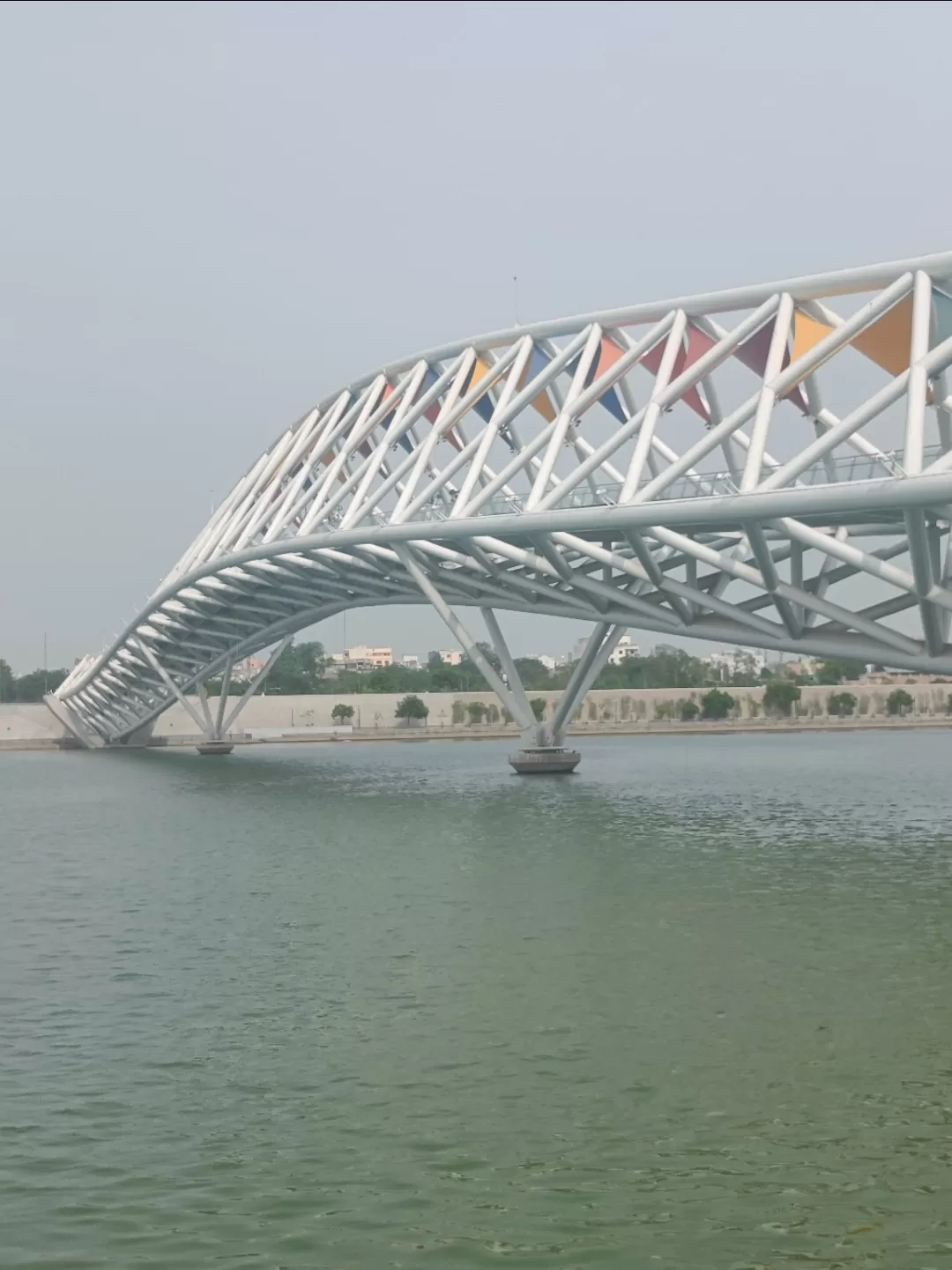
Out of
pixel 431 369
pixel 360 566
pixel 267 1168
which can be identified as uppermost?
pixel 431 369

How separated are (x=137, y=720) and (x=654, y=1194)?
92.8 metres

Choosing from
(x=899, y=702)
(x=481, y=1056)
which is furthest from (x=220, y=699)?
(x=481, y=1056)

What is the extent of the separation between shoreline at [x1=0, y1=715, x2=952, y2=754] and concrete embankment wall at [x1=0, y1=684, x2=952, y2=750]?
2.40 ft

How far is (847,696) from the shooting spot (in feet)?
447

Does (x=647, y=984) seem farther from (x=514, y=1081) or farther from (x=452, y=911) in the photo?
(x=452, y=911)

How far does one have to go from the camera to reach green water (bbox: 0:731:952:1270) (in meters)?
9.55

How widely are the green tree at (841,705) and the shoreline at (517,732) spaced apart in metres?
3.38

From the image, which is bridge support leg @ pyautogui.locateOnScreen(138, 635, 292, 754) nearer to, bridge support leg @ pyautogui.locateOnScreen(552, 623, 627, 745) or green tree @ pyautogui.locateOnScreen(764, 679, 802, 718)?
bridge support leg @ pyautogui.locateOnScreen(552, 623, 627, 745)

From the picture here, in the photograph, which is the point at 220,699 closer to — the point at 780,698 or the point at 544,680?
the point at 780,698

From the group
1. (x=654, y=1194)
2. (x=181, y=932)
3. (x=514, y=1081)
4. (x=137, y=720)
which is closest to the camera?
(x=654, y=1194)

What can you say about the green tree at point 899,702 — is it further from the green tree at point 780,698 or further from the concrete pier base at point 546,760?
the concrete pier base at point 546,760

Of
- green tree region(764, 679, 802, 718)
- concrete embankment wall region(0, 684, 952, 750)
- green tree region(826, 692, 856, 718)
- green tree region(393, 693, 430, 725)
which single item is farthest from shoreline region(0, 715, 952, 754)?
green tree region(764, 679, 802, 718)

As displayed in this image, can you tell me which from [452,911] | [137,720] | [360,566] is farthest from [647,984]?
[137,720]

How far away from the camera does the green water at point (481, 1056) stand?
955 cm
